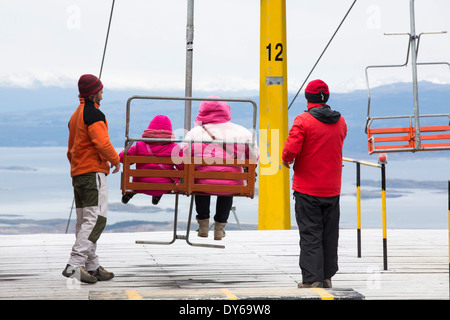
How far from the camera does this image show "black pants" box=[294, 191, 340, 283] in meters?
6.00

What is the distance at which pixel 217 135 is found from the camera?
670cm

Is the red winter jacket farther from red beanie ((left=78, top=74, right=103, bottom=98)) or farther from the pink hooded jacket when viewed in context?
red beanie ((left=78, top=74, right=103, bottom=98))

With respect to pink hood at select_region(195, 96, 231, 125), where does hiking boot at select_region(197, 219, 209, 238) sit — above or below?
below

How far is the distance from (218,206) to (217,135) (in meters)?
0.77

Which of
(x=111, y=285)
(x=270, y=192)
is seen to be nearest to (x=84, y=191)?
(x=111, y=285)

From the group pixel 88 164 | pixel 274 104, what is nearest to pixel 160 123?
pixel 88 164

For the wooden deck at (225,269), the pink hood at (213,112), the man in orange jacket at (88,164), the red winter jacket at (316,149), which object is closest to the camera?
the wooden deck at (225,269)

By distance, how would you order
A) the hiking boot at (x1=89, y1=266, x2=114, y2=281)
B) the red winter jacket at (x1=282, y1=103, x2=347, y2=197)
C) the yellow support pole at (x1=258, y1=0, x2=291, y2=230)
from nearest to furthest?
the red winter jacket at (x1=282, y1=103, x2=347, y2=197) → the hiking boot at (x1=89, y1=266, x2=114, y2=281) → the yellow support pole at (x1=258, y1=0, x2=291, y2=230)

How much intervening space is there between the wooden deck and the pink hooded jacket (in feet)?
2.99

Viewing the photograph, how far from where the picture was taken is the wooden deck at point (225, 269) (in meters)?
5.76

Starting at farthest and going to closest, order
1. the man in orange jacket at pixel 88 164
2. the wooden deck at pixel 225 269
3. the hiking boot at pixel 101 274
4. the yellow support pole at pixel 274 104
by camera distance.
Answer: the yellow support pole at pixel 274 104 < the hiking boot at pixel 101 274 < the man in orange jacket at pixel 88 164 < the wooden deck at pixel 225 269

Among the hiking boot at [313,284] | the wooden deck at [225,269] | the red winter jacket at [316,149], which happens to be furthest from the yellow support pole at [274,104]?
the hiking boot at [313,284]

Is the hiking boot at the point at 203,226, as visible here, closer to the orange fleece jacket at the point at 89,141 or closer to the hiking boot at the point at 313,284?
the orange fleece jacket at the point at 89,141

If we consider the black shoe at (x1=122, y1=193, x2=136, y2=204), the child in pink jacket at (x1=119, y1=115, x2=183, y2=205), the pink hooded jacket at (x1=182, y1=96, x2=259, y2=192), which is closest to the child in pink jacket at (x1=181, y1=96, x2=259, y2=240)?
the pink hooded jacket at (x1=182, y1=96, x2=259, y2=192)
